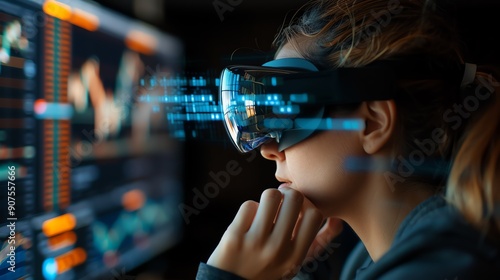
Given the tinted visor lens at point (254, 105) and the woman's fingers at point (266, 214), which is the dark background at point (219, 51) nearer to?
the tinted visor lens at point (254, 105)

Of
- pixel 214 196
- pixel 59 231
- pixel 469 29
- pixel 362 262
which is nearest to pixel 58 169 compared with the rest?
pixel 59 231

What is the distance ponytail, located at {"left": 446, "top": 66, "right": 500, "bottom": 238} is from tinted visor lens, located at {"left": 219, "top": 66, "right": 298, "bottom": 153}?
0.70ft

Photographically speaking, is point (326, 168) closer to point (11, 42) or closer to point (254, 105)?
point (254, 105)

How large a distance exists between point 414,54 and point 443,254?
25 cm

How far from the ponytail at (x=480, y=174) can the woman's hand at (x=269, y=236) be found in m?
0.18

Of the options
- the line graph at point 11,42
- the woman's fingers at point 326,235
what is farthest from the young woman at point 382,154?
the line graph at point 11,42

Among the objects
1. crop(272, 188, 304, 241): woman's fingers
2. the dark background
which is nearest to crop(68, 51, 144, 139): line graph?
the dark background

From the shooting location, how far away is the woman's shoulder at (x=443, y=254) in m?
0.53

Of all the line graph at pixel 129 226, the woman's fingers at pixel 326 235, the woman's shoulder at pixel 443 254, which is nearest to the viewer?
→ the woman's shoulder at pixel 443 254

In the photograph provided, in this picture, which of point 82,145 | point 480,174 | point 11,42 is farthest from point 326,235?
point 11,42

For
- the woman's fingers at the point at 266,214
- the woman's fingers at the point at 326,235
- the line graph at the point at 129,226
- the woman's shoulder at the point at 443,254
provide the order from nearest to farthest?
the woman's shoulder at the point at 443,254
the woman's fingers at the point at 266,214
the woman's fingers at the point at 326,235
the line graph at the point at 129,226

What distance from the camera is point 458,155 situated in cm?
63

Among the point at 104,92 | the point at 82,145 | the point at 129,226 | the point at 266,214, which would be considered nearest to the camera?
the point at 266,214

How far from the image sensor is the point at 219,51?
41.6 inches
